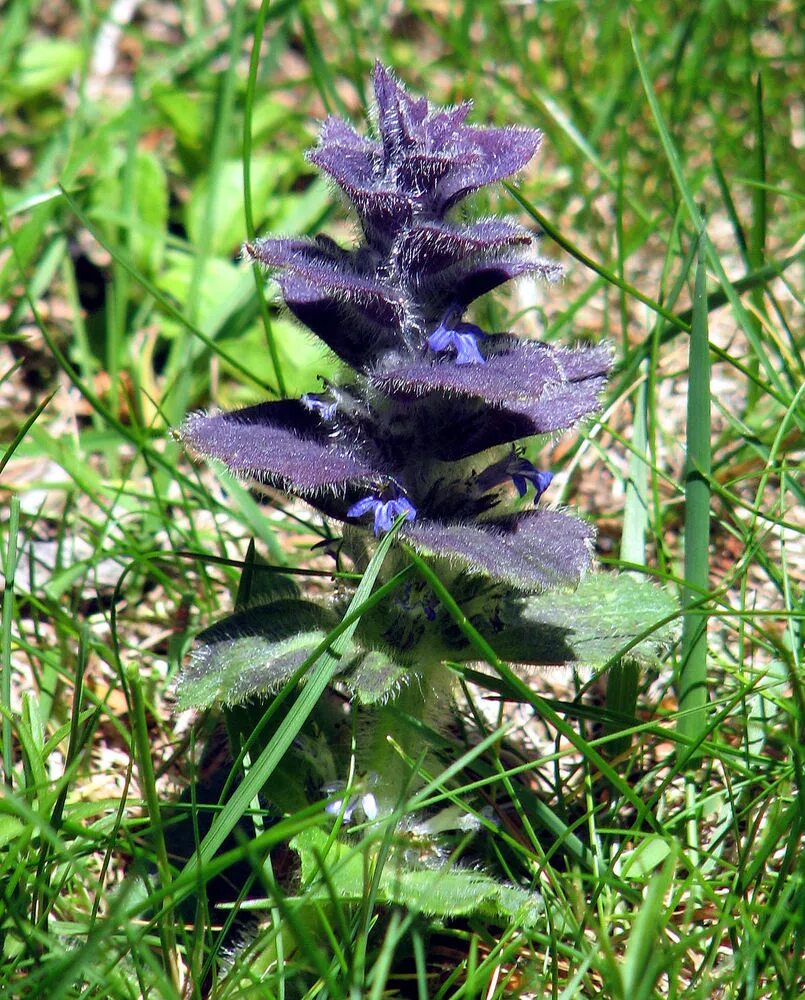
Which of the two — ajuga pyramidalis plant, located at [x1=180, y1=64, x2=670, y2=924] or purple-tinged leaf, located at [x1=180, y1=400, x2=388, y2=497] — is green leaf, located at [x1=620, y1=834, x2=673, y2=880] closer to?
ajuga pyramidalis plant, located at [x1=180, y1=64, x2=670, y2=924]

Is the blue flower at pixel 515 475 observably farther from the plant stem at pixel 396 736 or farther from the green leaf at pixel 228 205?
the green leaf at pixel 228 205

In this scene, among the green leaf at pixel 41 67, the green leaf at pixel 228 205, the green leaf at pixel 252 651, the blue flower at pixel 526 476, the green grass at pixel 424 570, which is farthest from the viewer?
the green leaf at pixel 41 67

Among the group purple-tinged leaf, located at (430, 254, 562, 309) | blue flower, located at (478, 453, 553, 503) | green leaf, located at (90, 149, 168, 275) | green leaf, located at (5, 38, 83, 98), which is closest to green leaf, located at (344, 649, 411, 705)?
blue flower, located at (478, 453, 553, 503)

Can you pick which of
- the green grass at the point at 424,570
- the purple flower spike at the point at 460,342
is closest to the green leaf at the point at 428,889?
the green grass at the point at 424,570

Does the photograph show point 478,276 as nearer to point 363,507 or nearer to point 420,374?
point 420,374

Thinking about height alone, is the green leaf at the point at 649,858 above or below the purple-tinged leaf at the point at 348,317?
below

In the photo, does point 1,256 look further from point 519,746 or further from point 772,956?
point 772,956

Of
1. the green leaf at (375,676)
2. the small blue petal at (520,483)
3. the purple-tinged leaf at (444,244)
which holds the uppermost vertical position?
the purple-tinged leaf at (444,244)
